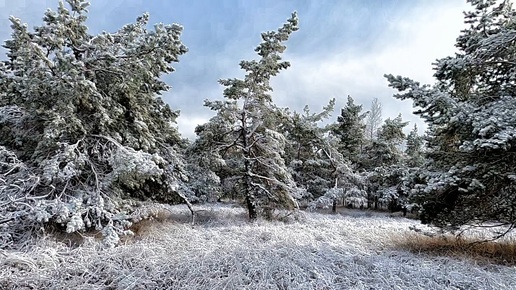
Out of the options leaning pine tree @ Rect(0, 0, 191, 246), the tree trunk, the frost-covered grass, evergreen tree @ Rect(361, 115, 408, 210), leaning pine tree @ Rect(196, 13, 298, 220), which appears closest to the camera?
the frost-covered grass

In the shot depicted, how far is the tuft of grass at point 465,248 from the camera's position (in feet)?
15.4

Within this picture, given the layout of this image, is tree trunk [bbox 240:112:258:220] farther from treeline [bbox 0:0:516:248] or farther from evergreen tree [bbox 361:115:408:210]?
evergreen tree [bbox 361:115:408:210]

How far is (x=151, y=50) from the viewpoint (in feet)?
19.2

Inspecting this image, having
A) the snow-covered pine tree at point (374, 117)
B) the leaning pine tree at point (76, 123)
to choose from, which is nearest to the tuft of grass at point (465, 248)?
the leaning pine tree at point (76, 123)

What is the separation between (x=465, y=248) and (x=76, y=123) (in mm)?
7868

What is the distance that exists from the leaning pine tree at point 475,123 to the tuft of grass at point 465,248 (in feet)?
1.64

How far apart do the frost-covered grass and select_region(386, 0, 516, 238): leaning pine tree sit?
3.16 ft

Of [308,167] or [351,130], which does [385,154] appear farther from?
Result: [308,167]

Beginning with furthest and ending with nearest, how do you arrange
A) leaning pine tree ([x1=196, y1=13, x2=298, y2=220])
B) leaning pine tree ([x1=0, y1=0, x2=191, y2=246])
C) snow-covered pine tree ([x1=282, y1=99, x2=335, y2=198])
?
1. snow-covered pine tree ([x1=282, y1=99, x2=335, y2=198])
2. leaning pine tree ([x1=196, y1=13, x2=298, y2=220])
3. leaning pine tree ([x1=0, y1=0, x2=191, y2=246])

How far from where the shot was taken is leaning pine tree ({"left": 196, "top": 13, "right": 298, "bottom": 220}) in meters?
8.08

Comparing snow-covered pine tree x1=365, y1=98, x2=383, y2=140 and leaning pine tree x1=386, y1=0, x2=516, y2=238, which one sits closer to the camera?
leaning pine tree x1=386, y1=0, x2=516, y2=238

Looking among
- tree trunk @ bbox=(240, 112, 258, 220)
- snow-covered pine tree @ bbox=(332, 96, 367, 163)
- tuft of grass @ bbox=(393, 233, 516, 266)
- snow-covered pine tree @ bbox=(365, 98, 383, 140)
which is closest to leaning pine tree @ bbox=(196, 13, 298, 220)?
tree trunk @ bbox=(240, 112, 258, 220)

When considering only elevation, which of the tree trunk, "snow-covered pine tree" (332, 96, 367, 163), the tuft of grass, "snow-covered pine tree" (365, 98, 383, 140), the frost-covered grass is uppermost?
"snow-covered pine tree" (365, 98, 383, 140)

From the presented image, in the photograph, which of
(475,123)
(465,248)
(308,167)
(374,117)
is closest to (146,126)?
(475,123)
